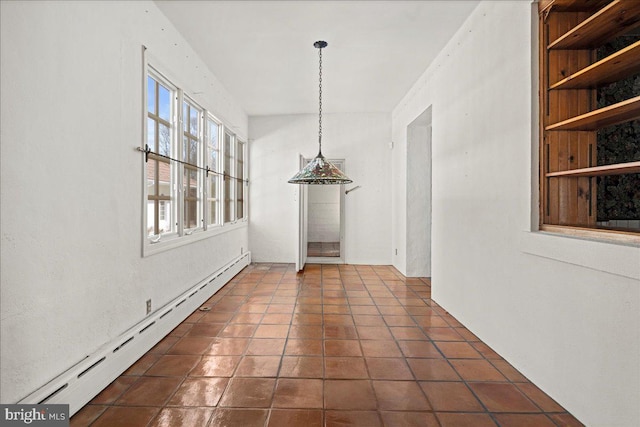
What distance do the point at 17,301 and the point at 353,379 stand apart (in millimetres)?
1819

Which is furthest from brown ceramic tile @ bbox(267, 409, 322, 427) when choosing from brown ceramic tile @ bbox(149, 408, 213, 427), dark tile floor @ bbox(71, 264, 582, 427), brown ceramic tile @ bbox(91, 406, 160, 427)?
brown ceramic tile @ bbox(91, 406, 160, 427)

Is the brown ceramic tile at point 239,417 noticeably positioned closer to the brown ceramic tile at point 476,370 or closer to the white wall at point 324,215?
the brown ceramic tile at point 476,370

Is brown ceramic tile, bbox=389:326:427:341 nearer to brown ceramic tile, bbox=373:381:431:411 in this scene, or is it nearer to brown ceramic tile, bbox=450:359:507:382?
brown ceramic tile, bbox=450:359:507:382

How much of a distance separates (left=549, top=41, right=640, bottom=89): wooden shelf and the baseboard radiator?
3061 millimetres

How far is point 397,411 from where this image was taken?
1.81 m

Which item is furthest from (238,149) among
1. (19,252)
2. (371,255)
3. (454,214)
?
(19,252)

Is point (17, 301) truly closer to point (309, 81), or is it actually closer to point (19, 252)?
point (19, 252)

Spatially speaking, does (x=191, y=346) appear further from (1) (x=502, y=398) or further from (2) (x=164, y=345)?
(1) (x=502, y=398)

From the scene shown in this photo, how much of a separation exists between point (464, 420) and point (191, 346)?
1.98 metres

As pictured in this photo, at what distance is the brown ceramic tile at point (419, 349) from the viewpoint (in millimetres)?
2477

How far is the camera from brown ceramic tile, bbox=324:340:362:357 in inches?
98.1

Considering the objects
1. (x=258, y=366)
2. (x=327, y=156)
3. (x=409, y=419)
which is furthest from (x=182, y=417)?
(x=327, y=156)

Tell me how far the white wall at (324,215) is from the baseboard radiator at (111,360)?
18.8 feet

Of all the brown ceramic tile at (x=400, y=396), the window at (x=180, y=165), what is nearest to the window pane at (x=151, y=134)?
the window at (x=180, y=165)
